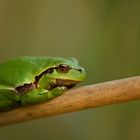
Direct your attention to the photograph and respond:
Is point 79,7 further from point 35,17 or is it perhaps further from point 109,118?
point 109,118

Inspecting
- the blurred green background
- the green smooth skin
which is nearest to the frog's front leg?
the green smooth skin

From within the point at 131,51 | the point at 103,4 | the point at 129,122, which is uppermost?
Answer: the point at 103,4

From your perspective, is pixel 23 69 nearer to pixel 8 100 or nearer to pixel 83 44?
pixel 8 100

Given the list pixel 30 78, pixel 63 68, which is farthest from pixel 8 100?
pixel 63 68

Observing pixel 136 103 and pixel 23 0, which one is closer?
pixel 136 103

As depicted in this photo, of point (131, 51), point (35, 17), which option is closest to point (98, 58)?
point (131, 51)

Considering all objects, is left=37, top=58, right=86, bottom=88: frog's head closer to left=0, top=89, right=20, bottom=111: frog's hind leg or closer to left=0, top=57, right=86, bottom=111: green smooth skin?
left=0, top=57, right=86, bottom=111: green smooth skin

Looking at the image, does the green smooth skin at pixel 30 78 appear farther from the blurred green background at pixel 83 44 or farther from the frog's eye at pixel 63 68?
the blurred green background at pixel 83 44

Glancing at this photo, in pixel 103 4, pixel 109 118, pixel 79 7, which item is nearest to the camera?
pixel 103 4
